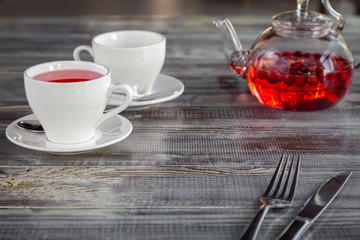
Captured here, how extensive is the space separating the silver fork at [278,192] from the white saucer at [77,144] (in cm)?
23

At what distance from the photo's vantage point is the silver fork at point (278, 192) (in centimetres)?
53

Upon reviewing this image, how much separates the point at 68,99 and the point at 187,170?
191 millimetres

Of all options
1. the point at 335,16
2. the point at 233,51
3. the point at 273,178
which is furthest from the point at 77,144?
the point at 335,16

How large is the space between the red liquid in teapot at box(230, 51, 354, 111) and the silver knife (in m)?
0.22

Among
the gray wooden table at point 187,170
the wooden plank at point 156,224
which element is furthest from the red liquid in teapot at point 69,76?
the wooden plank at point 156,224

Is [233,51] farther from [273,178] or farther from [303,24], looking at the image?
[273,178]

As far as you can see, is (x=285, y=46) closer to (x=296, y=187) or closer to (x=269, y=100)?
(x=269, y=100)

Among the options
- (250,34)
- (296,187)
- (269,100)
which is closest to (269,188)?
(296,187)

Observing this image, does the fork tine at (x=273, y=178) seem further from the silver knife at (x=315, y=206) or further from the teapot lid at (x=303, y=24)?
the teapot lid at (x=303, y=24)

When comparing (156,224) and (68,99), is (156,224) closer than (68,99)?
Yes

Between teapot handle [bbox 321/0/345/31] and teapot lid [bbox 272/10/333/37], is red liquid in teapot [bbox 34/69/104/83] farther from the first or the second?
teapot handle [bbox 321/0/345/31]

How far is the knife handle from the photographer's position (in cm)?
51

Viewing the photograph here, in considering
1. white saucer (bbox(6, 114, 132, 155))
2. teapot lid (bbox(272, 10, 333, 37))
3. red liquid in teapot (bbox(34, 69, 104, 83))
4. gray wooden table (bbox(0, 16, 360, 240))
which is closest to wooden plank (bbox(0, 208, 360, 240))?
gray wooden table (bbox(0, 16, 360, 240))

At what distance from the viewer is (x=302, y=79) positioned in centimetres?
83
